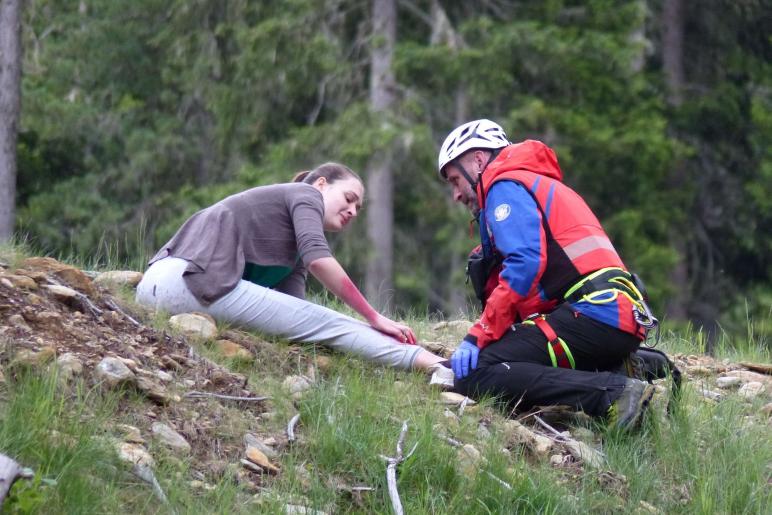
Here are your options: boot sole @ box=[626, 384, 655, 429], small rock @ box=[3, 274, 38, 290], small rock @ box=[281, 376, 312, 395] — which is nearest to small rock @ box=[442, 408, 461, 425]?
small rock @ box=[281, 376, 312, 395]

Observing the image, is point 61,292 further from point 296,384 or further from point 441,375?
point 441,375

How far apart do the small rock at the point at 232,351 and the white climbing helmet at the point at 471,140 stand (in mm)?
1293

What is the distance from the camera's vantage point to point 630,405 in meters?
5.87

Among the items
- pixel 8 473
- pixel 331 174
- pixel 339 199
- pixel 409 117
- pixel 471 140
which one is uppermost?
pixel 471 140

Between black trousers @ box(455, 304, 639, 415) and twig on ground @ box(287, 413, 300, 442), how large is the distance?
100cm

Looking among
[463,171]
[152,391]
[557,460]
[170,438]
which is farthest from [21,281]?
[557,460]

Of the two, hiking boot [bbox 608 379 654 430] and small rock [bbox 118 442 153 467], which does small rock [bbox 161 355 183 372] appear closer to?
small rock [bbox 118 442 153 467]

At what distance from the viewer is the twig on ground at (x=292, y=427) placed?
5438 millimetres

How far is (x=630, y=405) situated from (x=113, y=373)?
2182 millimetres

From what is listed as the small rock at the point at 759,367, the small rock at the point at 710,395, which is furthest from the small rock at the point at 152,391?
the small rock at the point at 759,367

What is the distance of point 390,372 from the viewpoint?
662 cm

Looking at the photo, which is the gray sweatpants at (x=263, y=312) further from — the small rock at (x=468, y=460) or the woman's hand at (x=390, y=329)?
the small rock at (x=468, y=460)

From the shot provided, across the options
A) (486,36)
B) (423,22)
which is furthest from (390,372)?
(423,22)

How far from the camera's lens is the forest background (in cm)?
2039
